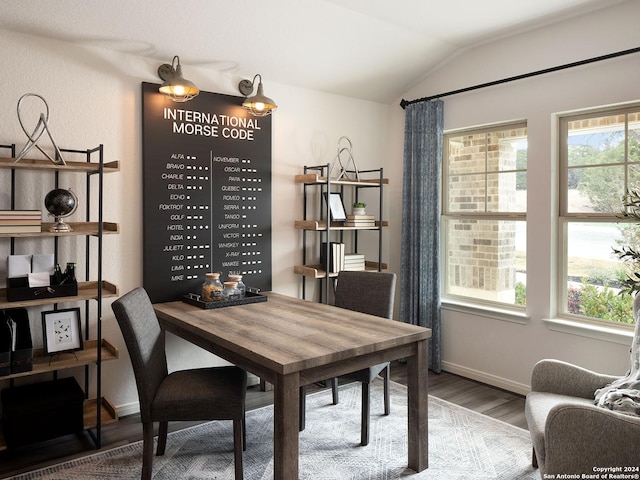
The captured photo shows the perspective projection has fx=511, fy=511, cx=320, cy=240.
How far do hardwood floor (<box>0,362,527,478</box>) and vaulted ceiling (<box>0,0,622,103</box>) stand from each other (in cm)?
236

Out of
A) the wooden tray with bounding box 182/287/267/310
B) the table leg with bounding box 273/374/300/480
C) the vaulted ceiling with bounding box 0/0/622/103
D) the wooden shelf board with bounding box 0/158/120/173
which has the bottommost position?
the table leg with bounding box 273/374/300/480

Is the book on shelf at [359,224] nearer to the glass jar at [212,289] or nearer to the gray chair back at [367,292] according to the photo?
the gray chair back at [367,292]

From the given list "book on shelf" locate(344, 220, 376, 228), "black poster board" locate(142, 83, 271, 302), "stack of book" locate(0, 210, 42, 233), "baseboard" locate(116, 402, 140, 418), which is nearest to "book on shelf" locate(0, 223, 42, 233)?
"stack of book" locate(0, 210, 42, 233)

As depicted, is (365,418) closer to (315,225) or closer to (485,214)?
(315,225)

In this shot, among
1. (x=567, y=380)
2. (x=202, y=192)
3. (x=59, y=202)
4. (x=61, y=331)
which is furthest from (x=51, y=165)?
(x=567, y=380)

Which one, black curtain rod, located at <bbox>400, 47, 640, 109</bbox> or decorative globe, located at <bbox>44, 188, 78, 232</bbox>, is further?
black curtain rod, located at <bbox>400, 47, 640, 109</bbox>

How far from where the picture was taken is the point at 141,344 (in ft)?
7.76

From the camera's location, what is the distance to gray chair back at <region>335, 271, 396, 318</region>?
Result: 3365mm

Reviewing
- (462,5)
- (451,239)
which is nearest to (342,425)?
(451,239)

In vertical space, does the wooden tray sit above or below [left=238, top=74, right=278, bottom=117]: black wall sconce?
below

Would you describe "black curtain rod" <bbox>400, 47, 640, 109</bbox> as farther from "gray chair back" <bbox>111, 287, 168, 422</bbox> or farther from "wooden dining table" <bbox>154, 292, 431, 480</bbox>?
"gray chair back" <bbox>111, 287, 168, 422</bbox>

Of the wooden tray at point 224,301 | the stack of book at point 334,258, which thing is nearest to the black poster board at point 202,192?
the wooden tray at point 224,301

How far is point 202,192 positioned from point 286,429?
6.66 ft

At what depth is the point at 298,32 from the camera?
350 cm
